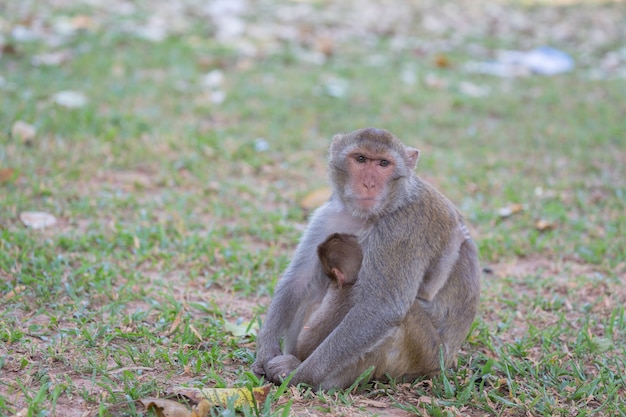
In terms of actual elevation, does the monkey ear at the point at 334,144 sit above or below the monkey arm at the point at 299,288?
above

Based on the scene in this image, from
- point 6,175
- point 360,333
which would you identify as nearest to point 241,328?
point 360,333

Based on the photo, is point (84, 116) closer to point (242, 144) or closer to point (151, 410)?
point (242, 144)

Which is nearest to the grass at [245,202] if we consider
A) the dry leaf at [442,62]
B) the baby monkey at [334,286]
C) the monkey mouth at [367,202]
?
the dry leaf at [442,62]

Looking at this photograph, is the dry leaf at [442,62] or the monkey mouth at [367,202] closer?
the monkey mouth at [367,202]

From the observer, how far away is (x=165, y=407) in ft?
10.7

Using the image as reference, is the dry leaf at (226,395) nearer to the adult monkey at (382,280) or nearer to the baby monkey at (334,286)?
the adult monkey at (382,280)

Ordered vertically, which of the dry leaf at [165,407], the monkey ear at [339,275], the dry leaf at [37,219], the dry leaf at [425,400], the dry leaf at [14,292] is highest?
the monkey ear at [339,275]

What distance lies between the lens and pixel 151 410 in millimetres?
3320

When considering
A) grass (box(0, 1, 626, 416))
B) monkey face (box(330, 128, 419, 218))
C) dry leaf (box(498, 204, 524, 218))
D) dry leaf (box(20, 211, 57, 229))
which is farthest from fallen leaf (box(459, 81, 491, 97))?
monkey face (box(330, 128, 419, 218))

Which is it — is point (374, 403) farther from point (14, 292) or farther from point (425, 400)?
point (14, 292)

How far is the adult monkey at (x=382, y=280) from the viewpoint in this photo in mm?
3811

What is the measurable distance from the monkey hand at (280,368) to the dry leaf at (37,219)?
2.47 m

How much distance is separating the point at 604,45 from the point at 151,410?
11.8 metres

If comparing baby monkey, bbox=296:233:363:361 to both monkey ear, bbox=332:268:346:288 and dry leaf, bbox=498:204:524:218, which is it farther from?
dry leaf, bbox=498:204:524:218
